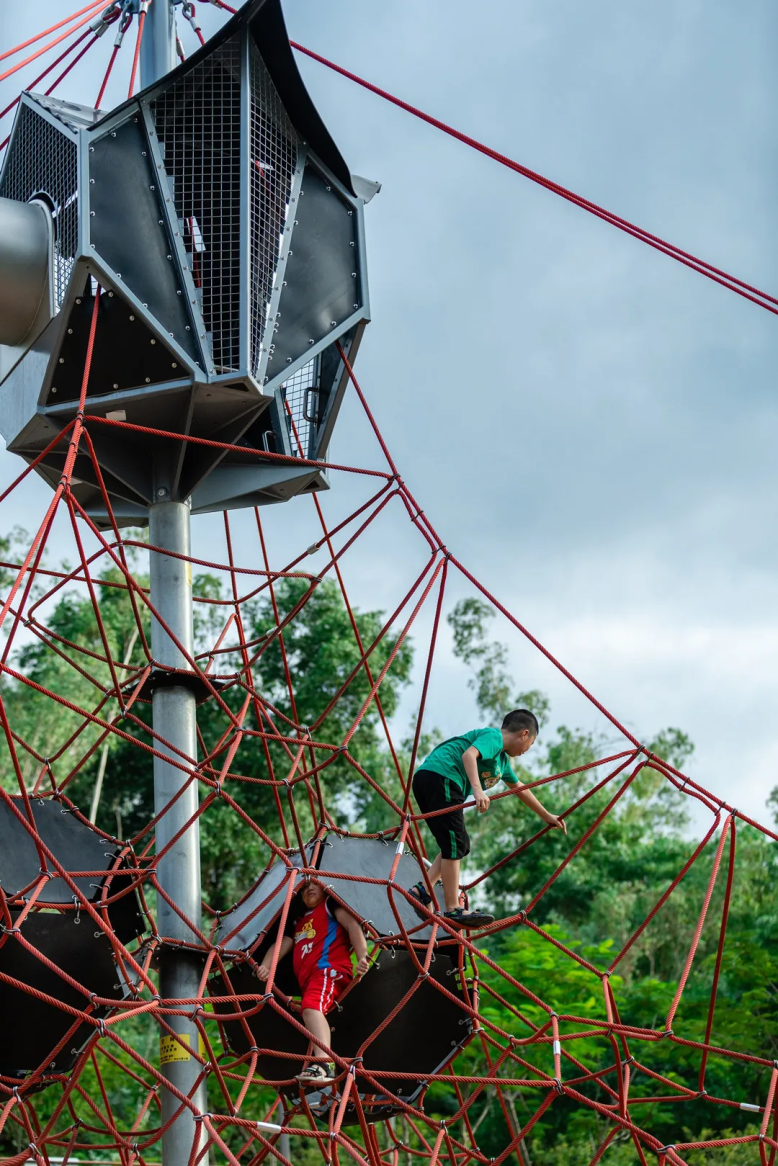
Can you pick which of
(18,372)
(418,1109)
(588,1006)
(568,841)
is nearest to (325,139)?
(18,372)

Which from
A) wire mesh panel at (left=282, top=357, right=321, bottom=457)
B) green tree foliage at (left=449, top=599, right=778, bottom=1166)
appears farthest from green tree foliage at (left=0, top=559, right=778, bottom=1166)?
wire mesh panel at (left=282, top=357, right=321, bottom=457)

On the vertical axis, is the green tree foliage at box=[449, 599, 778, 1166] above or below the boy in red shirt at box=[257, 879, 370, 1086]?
above

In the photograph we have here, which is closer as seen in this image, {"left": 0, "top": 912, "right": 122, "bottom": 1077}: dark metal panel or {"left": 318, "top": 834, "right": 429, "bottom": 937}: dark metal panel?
{"left": 0, "top": 912, "right": 122, "bottom": 1077}: dark metal panel

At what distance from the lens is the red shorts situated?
6.68 meters

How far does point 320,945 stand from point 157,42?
17.3 feet

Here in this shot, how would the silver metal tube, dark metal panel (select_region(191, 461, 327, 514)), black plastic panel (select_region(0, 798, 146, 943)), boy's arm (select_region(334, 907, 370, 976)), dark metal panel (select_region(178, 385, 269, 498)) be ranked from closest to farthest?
black plastic panel (select_region(0, 798, 146, 943))
boy's arm (select_region(334, 907, 370, 976))
dark metal panel (select_region(178, 385, 269, 498))
dark metal panel (select_region(191, 461, 327, 514))
the silver metal tube

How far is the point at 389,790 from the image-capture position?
2072 cm

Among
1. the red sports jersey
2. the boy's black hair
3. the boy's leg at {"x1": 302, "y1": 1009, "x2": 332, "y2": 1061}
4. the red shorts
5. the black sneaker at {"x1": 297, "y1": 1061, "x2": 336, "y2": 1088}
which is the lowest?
the black sneaker at {"x1": 297, "y1": 1061, "x2": 336, "y2": 1088}

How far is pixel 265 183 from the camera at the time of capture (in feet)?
24.9

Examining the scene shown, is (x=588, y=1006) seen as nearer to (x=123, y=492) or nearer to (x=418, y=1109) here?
(x=418, y=1109)

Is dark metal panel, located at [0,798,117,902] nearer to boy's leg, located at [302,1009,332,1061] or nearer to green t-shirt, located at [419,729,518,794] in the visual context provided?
boy's leg, located at [302,1009,332,1061]

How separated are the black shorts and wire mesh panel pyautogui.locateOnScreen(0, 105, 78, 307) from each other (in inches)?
120

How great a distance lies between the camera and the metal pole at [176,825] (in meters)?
6.90

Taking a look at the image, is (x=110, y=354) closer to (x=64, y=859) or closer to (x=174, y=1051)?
(x=64, y=859)
